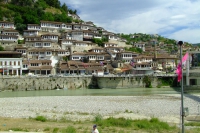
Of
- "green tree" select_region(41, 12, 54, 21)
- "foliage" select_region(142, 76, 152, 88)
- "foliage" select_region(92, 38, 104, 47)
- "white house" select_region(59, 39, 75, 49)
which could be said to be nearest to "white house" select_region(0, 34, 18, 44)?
"white house" select_region(59, 39, 75, 49)

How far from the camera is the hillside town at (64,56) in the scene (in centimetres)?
5847

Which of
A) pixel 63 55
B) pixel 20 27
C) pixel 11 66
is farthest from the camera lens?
pixel 20 27

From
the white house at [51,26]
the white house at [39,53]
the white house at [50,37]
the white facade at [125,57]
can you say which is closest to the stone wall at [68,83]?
the white house at [39,53]

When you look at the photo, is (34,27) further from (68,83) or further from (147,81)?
(147,81)

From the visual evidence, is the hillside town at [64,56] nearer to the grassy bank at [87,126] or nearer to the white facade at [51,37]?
the white facade at [51,37]

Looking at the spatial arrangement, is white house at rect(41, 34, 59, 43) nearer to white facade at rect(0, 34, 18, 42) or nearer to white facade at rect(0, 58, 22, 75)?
white facade at rect(0, 34, 18, 42)

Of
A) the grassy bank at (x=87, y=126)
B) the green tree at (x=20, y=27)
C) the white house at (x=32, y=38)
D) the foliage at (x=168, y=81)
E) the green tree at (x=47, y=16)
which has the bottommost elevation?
the grassy bank at (x=87, y=126)

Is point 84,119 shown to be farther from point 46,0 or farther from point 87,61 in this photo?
point 46,0

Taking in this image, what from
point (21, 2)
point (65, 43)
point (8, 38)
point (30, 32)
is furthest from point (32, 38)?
point (21, 2)

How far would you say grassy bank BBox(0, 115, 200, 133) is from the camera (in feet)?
51.1

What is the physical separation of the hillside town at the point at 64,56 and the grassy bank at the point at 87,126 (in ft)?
122

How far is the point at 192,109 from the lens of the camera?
24.3 metres

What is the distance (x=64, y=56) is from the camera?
69.4 m

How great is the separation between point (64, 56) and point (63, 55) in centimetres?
44
